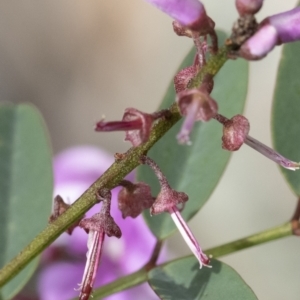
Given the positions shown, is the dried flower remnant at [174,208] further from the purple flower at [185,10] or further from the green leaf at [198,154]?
the green leaf at [198,154]

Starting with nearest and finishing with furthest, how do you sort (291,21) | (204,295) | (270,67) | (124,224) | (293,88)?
(291,21) < (204,295) < (293,88) < (124,224) < (270,67)

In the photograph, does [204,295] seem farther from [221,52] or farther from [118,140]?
[118,140]

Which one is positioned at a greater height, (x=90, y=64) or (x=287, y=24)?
(x=287, y=24)

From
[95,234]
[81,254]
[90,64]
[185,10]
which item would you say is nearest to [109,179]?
[95,234]

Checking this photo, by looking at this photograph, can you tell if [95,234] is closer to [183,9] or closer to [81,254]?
[183,9]

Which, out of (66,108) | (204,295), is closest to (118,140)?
(66,108)

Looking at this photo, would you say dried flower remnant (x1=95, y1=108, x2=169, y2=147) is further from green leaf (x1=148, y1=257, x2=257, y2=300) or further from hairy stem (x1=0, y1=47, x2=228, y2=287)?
green leaf (x1=148, y1=257, x2=257, y2=300)
